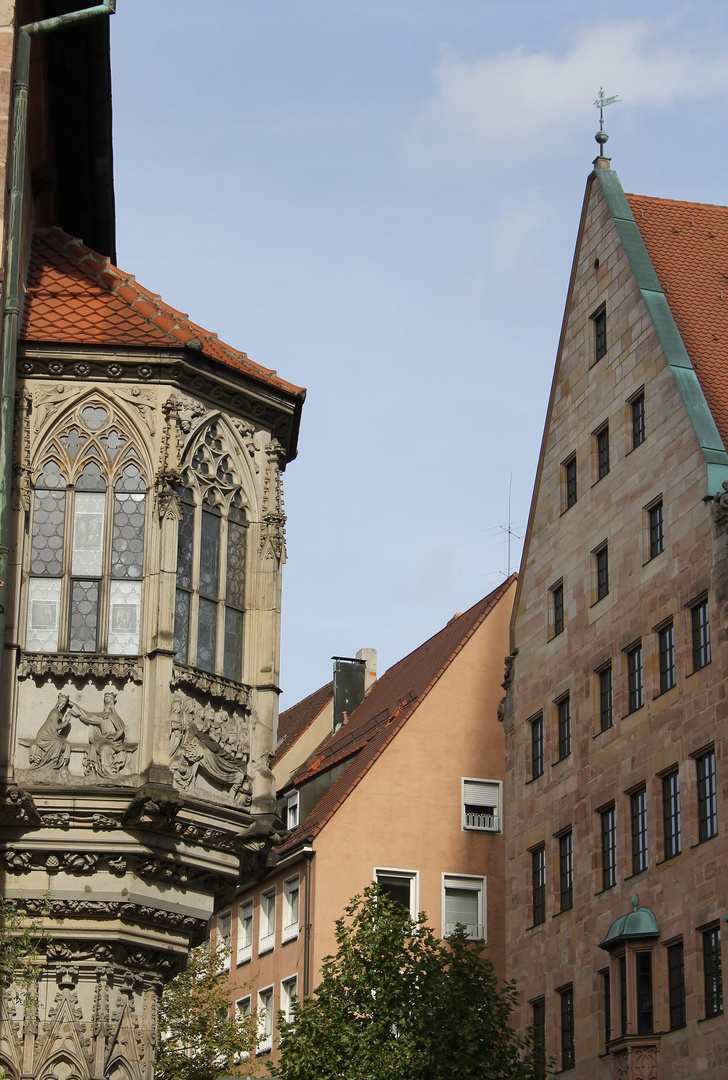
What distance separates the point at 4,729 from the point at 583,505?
98.6ft

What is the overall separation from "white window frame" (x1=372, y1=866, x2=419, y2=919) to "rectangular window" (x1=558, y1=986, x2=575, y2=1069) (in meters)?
10.6

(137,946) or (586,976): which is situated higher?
(586,976)

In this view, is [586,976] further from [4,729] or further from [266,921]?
[4,729]

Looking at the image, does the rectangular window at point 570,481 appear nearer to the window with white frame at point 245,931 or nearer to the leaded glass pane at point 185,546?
the window with white frame at point 245,931

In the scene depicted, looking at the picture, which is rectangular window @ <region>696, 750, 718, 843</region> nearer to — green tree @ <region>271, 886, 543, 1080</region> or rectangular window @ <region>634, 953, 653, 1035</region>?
rectangular window @ <region>634, 953, 653, 1035</region>

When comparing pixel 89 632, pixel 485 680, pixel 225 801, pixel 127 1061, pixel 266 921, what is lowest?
pixel 127 1061

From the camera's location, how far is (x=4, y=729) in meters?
17.2

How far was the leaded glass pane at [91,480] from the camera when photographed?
1828 cm

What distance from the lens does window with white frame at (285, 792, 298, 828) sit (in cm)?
5838

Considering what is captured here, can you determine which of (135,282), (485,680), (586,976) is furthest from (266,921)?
(135,282)

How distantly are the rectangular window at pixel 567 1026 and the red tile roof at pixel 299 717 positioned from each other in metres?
21.7

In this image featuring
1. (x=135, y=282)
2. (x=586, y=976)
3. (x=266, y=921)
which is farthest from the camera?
(x=266, y=921)

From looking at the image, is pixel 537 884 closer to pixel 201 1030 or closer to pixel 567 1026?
pixel 567 1026

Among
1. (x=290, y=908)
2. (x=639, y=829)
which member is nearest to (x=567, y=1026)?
(x=639, y=829)
